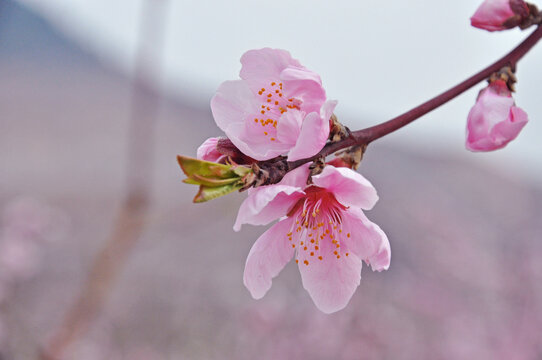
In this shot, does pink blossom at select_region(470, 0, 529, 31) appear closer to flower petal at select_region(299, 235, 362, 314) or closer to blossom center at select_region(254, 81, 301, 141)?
blossom center at select_region(254, 81, 301, 141)

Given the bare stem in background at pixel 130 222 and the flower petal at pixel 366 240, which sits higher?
the flower petal at pixel 366 240

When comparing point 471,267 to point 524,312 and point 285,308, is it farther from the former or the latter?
point 285,308

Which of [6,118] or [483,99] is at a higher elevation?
[483,99]

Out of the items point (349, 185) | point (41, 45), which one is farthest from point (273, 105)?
point (41, 45)

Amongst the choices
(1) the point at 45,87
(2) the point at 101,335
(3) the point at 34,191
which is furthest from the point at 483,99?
(1) the point at 45,87

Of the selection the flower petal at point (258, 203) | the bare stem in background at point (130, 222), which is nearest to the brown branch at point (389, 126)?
the flower petal at point (258, 203)

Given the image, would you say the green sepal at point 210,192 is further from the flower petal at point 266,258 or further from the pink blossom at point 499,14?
the pink blossom at point 499,14

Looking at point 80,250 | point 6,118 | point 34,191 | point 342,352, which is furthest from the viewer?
point 6,118
